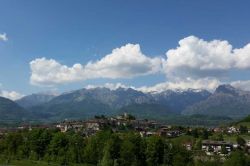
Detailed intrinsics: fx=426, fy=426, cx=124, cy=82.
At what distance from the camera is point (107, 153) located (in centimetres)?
12350

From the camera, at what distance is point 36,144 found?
480 feet

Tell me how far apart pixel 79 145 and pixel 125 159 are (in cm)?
2214

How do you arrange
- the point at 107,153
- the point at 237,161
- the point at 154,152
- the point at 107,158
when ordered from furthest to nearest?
the point at 154,152
the point at 107,153
the point at 107,158
the point at 237,161

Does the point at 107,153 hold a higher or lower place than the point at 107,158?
higher

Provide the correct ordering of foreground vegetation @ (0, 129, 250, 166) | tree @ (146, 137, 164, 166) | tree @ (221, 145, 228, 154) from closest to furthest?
foreground vegetation @ (0, 129, 250, 166) → tree @ (146, 137, 164, 166) → tree @ (221, 145, 228, 154)

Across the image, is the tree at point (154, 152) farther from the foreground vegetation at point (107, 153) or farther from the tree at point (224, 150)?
the tree at point (224, 150)

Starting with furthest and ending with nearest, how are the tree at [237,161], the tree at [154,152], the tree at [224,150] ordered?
the tree at [224,150] → the tree at [154,152] → the tree at [237,161]

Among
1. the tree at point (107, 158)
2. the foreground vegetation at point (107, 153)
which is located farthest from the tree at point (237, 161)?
the tree at point (107, 158)

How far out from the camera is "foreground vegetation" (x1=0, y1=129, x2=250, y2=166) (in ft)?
397

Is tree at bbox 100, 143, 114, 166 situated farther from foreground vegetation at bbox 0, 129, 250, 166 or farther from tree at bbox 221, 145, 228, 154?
tree at bbox 221, 145, 228, 154

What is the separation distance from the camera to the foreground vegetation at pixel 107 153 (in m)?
121

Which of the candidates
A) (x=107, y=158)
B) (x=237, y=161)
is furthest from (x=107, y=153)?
(x=237, y=161)

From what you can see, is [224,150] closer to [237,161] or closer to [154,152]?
[154,152]

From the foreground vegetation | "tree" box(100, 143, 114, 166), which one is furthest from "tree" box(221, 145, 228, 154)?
"tree" box(100, 143, 114, 166)
